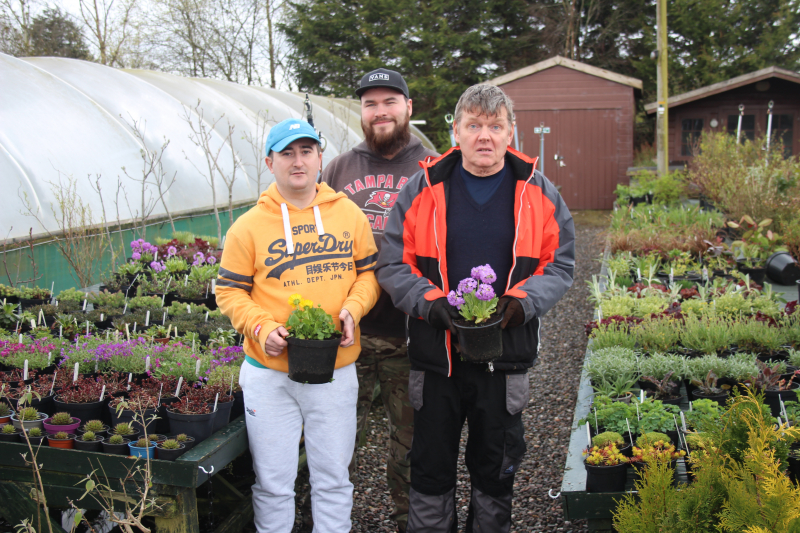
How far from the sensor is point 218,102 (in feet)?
34.9

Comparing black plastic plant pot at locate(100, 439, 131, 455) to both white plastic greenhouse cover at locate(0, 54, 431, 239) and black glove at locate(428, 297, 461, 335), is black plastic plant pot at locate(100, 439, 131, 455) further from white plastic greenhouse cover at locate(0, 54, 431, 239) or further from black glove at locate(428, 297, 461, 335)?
white plastic greenhouse cover at locate(0, 54, 431, 239)

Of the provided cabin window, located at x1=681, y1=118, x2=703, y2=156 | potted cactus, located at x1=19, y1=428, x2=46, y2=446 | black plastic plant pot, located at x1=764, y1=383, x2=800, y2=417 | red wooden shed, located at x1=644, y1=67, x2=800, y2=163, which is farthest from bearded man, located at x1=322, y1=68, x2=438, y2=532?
cabin window, located at x1=681, y1=118, x2=703, y2=156

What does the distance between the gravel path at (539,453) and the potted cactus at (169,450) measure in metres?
1.10

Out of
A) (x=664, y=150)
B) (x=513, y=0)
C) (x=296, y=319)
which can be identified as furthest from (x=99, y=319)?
(x=513, y=0)

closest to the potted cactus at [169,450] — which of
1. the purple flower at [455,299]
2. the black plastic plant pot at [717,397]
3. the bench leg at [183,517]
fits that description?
the bench leg at [183,517]

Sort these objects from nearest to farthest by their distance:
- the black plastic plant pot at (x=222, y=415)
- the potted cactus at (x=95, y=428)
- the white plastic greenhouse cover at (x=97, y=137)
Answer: the potted cactus at (x=95, y=428), the black plastic plant pot at (x=222, y=415), the white plastic greenhouse cover at (x=97, y=137)

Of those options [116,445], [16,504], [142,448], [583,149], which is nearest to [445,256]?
[142,448]

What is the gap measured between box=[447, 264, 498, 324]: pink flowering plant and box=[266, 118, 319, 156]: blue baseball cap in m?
0.85

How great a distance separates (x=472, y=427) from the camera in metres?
2.56

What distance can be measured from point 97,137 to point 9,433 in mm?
5532

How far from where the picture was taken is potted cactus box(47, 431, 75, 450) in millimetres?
2549

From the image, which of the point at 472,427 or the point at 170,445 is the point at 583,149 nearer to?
the point at 472,427

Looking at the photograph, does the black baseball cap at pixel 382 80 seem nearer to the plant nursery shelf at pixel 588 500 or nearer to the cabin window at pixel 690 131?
the plant nursery shelf at pixel 588 500

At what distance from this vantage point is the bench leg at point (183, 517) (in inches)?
94.5
